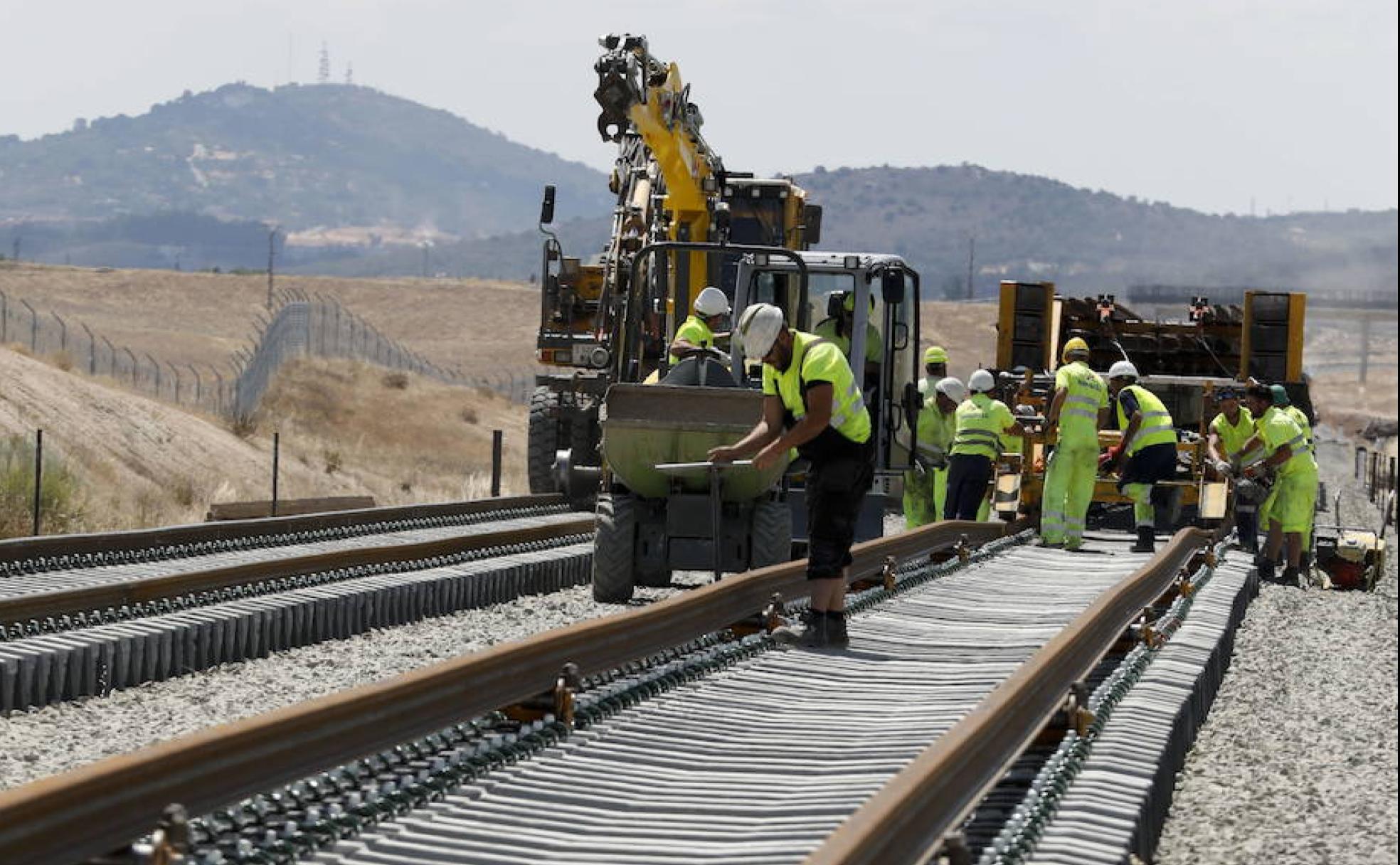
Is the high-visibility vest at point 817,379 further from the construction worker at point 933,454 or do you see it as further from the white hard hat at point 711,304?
the construction worker at point 933,454

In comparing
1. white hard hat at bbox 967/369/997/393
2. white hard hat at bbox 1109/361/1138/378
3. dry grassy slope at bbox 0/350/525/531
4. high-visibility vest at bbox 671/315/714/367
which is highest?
high-visibility vest at bbox 671/315/714/367

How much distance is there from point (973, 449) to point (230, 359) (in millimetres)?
61750

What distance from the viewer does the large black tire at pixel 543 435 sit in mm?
25625

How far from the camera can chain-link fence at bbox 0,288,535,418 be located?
4766 cm

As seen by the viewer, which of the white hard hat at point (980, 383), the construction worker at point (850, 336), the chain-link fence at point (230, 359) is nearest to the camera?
the construction worker at point (850, 336)

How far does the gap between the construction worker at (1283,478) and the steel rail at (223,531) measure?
7676 millimetres

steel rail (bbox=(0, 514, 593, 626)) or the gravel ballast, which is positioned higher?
steel rail (bbox=(0, 514, 593, 626))

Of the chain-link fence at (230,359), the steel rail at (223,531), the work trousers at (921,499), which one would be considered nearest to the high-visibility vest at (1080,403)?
the work trousers at (921,499)

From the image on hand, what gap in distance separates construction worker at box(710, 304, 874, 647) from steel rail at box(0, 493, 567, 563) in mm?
6064

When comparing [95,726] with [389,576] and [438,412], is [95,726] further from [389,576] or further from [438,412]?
[438,412]

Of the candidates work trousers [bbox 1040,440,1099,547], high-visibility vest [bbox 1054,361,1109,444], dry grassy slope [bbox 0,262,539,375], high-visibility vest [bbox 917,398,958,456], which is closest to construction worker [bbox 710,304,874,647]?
high-visibility vest [bbox 1054,361,1109,444]

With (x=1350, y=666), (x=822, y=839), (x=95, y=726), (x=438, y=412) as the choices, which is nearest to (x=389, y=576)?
(x=95, y=726)

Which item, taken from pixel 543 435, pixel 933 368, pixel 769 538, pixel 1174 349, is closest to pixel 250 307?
pixel 543 435

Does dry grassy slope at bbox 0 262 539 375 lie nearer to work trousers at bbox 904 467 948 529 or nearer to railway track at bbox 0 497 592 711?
work trousers at bbox 904 467 948 529
